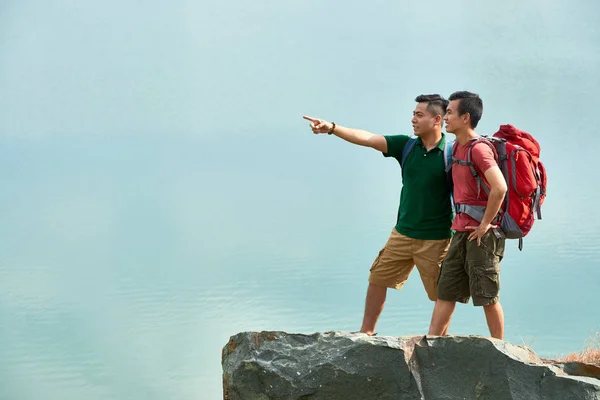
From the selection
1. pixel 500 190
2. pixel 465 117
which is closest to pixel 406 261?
pixel 500 190

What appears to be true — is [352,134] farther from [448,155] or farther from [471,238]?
[471,238]

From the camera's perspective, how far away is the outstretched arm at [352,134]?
22.5ft

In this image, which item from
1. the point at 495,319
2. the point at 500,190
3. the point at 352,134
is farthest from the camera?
the point at 352,134

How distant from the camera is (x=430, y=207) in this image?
262 inches

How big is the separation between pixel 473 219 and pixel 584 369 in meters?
1.30

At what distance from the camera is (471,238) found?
6.28m

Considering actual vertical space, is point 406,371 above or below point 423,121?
below

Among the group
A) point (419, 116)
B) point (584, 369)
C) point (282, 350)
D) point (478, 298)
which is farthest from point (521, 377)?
point (419, 116)

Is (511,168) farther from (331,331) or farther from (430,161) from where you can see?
(331,331)

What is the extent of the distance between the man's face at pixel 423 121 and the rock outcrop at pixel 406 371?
177cm

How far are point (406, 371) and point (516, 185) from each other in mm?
1626

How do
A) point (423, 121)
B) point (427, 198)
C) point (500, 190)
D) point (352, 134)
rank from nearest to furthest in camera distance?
1. point (500, 190)
2. point (427, 198)
3. point (423, 121)
4. point (352, 134)

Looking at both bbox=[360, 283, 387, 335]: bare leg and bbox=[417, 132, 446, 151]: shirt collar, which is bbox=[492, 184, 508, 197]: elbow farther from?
bbox=[360, 283, 387, 335]: bare leg

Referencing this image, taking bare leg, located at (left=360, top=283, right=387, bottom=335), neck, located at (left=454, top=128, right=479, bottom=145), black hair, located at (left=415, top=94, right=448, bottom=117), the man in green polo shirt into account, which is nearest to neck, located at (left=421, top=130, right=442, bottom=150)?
the man in green polo shirt
